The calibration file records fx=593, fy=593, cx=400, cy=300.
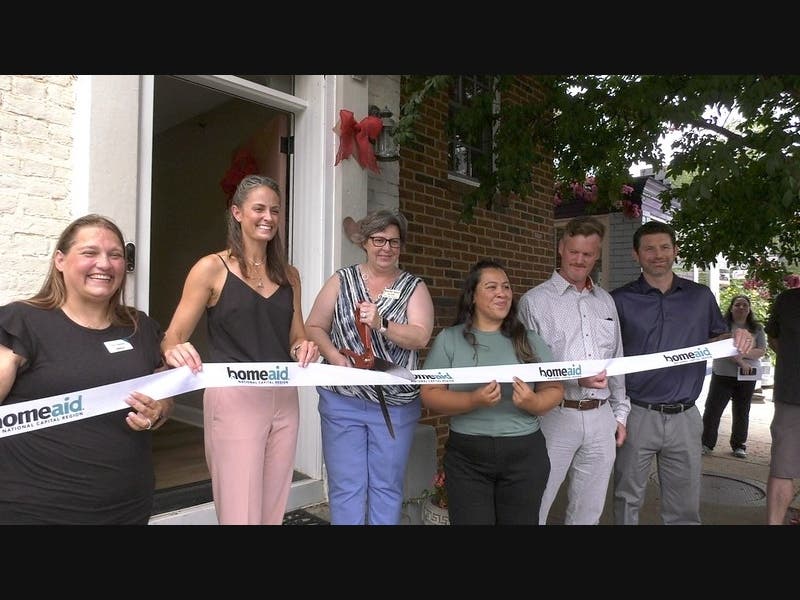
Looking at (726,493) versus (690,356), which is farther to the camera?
(726,493)

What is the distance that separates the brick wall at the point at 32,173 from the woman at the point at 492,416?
2.10m

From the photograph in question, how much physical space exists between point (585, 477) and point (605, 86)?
8.34 ft

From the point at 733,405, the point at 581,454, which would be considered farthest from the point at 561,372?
the point at 733,405

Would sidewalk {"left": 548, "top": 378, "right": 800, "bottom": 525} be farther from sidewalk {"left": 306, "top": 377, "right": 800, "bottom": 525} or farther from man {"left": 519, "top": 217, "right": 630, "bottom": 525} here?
man {"left": 519, "top": 217, "right": 630, "bottom": 525}

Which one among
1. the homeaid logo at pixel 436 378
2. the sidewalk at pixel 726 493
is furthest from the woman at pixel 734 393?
the homeaid logo at pixel 436 378

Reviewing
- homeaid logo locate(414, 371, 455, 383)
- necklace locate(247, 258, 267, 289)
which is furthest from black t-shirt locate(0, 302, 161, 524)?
homeaid logo locate(414, 371, 455, 383)

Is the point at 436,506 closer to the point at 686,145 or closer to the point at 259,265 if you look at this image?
the point at 259,265

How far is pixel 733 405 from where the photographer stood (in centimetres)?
693

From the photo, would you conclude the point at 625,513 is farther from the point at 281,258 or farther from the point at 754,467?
the point at 754,467

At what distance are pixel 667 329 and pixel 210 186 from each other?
579 centimetres

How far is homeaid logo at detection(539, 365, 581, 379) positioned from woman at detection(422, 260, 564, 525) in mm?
42

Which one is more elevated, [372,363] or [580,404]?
[372,363]

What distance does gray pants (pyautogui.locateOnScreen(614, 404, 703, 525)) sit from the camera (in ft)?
10.5

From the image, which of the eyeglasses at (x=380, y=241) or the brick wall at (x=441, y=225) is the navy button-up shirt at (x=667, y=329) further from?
the brick wall at (x=441, y=225)
